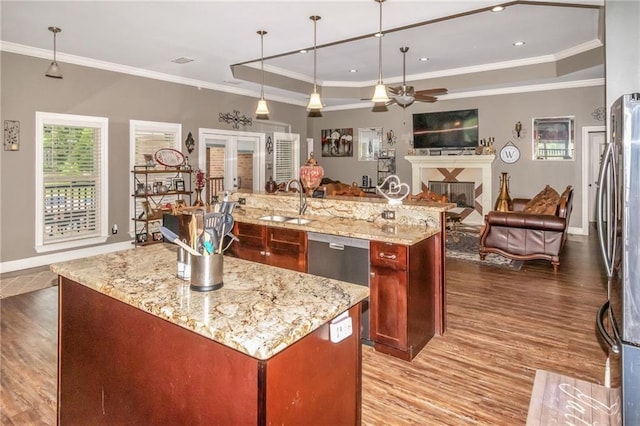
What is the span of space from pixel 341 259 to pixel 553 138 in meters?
6.74

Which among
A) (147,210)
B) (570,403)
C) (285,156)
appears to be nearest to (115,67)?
(147,210)

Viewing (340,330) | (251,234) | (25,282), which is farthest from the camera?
(25,282)

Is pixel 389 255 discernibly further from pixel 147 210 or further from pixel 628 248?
pixel 147 210

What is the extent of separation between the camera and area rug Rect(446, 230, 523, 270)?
5.61 m

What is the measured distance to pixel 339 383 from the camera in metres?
1.46

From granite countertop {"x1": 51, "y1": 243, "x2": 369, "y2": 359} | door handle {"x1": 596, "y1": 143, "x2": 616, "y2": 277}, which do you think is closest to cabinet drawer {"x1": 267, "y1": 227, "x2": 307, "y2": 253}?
granite countertop {"x1": 51, "y1": 243, "x2": 369, "y2": 359}

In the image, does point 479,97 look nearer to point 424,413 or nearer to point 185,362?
point 424,413

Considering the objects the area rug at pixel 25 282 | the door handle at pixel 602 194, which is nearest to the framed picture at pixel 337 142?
the area rug at pixel 25 282

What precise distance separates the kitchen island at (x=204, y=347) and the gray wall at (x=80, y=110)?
4.33 meters

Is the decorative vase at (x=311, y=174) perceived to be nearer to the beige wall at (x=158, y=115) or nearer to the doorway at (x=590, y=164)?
the beige wall at (x=158, y=115)

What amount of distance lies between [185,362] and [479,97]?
8.65 meters

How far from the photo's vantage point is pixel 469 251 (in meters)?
6.32

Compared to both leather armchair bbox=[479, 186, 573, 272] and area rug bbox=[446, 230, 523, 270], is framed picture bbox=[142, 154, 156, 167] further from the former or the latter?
leather armchair bbox=[479, 186, 573, 272]

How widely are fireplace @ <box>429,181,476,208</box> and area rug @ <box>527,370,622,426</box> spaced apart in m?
6.79
